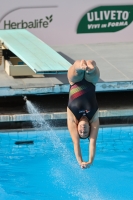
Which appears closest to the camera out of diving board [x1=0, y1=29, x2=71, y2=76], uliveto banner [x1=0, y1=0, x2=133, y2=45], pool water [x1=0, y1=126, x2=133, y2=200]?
pool water [x1=0, y1=126, x2=133, y2=200]

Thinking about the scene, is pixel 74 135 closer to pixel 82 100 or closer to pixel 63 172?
pixel 82 100

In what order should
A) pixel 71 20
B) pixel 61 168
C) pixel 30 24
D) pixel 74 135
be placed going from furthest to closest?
pixel 71 20
pixel 30 24
pixel 61 168
pixel 74 135

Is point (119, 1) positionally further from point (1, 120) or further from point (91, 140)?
point (91, 140)

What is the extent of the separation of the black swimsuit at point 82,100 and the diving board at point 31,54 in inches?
84.8

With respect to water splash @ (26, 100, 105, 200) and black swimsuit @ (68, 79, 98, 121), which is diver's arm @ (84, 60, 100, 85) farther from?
water splash @ (26, 100, 105, 200)

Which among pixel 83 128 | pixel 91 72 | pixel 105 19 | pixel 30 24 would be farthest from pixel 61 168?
pixel 105 19

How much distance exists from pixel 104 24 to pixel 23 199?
20.4 feet

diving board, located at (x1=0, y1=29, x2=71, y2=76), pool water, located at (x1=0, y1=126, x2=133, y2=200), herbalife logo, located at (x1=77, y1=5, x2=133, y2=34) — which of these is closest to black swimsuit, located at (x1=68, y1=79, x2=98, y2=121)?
pool water, located at (x1=0, y1=126, x2=133, y2=200)

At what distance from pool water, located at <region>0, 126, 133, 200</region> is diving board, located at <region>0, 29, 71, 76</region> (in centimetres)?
127

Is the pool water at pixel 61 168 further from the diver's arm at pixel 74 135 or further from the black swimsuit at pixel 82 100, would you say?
the black swimsuit at pixel 82 100

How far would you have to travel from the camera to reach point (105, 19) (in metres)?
13.0

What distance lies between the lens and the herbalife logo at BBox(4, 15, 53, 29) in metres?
12.4

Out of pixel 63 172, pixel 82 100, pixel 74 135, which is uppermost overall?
pixel 82 100

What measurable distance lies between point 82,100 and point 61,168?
242cm
